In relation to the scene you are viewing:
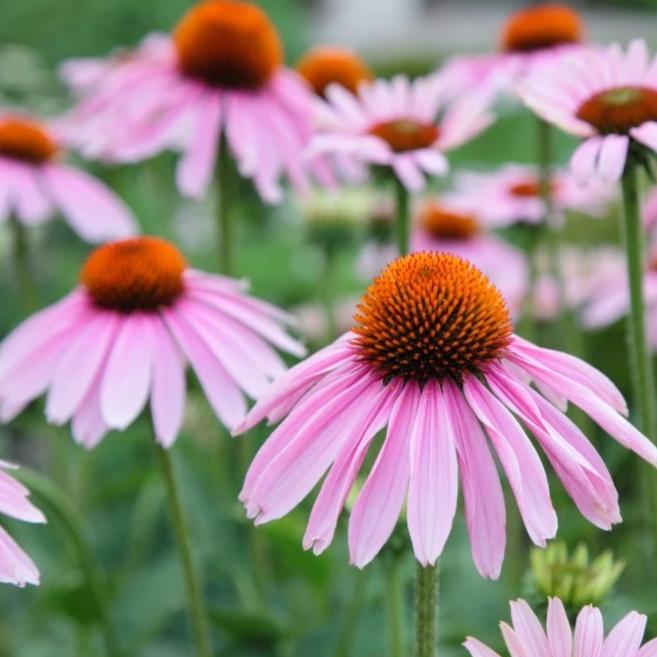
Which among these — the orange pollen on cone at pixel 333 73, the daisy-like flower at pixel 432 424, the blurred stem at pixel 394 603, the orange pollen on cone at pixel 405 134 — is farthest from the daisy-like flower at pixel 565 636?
the orange pollen on cone at pixel 333 73

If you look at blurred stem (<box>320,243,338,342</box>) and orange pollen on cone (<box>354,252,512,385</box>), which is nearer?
orange pollen on cone (<box>354,252,512,385</box>)

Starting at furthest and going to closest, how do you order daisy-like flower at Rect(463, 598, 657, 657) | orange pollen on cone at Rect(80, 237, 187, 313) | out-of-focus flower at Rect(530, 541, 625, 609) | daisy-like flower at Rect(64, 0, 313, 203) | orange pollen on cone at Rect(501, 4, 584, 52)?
1. orange pollen on cone at Rect(501, 4, 584, 52)
2. daisy-like flower at Rect(64, 0, 313, 203)
3. orange pollen on cone at Rect(80, 237, 187, 313)
4. out-of-focus flower at Rect(530, 541, 625, 609)
5. daisy-like flower at Rect(463, 598, 657, 657)

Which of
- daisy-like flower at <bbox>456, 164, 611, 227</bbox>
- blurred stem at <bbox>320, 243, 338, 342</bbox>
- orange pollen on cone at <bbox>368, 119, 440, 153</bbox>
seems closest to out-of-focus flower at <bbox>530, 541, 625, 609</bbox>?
orange pollen on cone at <bbox>368, 119, 440, 153</bbox>

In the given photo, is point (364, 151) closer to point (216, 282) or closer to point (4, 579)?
point (216, 282)

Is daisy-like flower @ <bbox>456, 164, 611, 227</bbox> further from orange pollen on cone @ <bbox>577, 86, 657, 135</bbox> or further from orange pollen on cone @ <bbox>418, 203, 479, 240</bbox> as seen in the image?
orange pollen on cone @ <bbox>577, 86, 657, 135</bbox>

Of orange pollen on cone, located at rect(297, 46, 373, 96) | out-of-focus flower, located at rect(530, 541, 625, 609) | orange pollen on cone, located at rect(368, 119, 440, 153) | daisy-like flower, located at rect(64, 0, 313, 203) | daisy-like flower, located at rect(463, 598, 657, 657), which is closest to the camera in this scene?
daisy-like flower, located at rect(463, 598, 657, 657)

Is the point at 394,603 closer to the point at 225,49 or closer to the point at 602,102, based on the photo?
the point at 602,102
